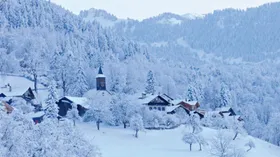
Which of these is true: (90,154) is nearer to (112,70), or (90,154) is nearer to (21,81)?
(21,81)

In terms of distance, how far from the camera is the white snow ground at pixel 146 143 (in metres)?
58.6

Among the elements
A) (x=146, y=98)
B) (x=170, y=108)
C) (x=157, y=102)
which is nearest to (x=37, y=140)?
(x=157, y=102)

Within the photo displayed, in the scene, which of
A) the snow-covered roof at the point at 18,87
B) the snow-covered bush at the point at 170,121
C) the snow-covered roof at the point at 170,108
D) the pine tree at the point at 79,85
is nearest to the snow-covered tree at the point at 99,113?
the snow-covered bush at the point at 170,121

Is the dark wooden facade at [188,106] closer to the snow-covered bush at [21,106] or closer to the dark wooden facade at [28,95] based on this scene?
the dark wooden facade at [28,95]

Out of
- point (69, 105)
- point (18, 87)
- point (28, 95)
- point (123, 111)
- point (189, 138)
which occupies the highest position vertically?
point (18, 87)

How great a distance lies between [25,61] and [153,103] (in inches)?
1884

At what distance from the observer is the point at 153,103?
8412 cm

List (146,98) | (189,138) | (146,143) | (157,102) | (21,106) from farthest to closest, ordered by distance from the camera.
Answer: (146,98) → (157,102) → (21,106) → (146,143) → (189,138)

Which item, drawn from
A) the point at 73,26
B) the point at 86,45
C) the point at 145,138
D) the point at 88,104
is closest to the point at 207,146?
A: the point at 145,138

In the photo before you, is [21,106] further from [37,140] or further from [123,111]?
[37,140]

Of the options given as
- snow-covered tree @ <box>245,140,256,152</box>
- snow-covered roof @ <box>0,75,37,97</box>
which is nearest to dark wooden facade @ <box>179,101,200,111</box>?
snow-covered tree @ <box>245,140,256,152</box>

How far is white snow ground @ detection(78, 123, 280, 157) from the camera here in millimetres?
58594

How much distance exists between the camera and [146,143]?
64.2 m

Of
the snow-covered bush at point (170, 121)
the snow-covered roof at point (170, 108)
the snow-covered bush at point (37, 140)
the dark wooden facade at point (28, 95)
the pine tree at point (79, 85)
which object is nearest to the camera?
the snow-covered bush at point (37, 140)
